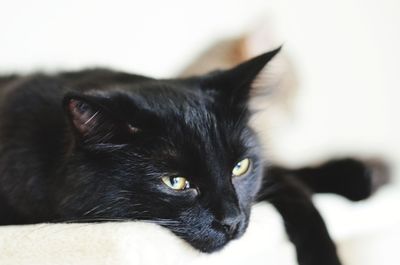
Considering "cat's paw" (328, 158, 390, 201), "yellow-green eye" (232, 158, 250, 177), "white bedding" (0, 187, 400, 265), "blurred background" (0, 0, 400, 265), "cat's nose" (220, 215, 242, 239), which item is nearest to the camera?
"white bedding" (0, 187, 400, 265)

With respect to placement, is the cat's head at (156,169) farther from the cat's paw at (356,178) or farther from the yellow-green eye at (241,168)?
the cat's paw at (356,178)

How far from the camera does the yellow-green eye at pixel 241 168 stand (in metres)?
0.97

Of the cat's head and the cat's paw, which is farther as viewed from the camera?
the cat's paw

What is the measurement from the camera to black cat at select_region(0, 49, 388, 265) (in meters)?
0.88

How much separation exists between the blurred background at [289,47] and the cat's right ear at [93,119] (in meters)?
0.84

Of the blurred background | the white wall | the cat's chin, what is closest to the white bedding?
the cat's chin

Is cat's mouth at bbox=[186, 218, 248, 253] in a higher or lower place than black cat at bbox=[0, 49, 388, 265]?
lower

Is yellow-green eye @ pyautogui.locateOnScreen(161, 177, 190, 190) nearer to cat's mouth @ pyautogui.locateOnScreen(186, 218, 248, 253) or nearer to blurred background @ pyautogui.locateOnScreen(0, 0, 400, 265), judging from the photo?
cat's mouth @ pyautogui.locateOnScreen(186, 218, 248, 253)

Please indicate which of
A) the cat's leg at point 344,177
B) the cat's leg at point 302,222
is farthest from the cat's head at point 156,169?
the cat's leg at point 344,177

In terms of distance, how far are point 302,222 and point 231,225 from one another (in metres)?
0.26

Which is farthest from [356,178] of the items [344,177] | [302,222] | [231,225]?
[231,225]

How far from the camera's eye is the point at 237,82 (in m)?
0.99

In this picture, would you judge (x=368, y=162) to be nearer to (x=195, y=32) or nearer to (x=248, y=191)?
(x=248, y=191)

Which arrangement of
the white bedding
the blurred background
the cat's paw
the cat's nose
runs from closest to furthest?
the white bedding, the cat's nose, the cat's paw, the blurred background
